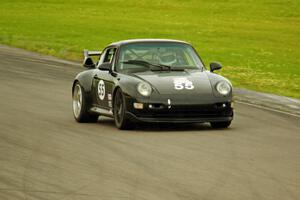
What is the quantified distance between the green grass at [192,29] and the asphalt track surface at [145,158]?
778cm

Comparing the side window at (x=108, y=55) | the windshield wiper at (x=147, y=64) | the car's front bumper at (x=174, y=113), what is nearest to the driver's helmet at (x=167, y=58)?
the windshield wiper at (x=147, y=64)

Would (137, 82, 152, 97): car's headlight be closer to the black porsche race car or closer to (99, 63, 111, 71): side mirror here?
the black porsche race car

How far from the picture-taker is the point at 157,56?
16453 mm

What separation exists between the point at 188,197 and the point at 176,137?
4.99 m

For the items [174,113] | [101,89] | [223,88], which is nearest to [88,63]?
[101,89]

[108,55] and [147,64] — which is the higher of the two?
[147,64]

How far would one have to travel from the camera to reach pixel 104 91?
16.5 m

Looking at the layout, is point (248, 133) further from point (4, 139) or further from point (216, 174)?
point (216, 174)

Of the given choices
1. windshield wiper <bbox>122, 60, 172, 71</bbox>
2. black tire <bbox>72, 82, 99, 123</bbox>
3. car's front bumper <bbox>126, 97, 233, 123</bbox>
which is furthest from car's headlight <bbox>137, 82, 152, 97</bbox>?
black tire <bbox>72, 82, 99, 123</bbox>

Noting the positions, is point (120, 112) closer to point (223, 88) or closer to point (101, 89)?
point (101, 89)

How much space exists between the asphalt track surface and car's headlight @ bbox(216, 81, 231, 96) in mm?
556

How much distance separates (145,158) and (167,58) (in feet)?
14.5

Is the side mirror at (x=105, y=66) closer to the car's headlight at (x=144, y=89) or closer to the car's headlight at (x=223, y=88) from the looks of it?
the car's headlight at (x=144, y=89)

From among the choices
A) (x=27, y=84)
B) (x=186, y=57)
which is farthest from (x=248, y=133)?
(x=27, y=84)
